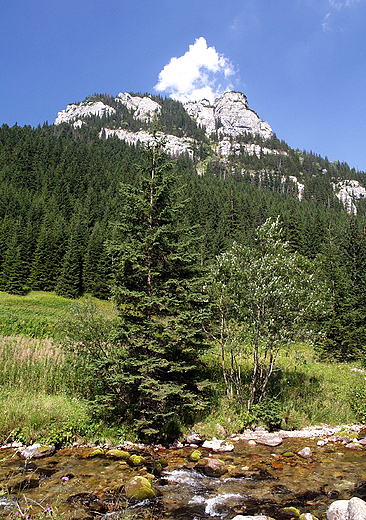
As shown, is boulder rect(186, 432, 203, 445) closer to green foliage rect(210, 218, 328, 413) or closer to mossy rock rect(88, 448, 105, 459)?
green foliage rect(210, 218, 328, 413)

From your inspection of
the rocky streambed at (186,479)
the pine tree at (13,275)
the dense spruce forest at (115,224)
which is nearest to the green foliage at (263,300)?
the dense spruce forest at (115,224)

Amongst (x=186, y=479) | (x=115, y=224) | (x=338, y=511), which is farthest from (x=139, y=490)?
(x=115, y=224)

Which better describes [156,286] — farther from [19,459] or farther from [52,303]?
[52,303]

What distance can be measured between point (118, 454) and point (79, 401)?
99.9 inches

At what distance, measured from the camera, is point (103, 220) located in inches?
3684

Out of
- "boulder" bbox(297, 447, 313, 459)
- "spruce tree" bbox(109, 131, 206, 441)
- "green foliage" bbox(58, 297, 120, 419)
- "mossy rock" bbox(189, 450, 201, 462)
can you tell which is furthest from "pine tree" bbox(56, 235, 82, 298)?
"boulder" bbox(297, 447, 313, 459)

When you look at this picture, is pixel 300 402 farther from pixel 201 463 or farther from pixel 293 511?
pixel 293 511

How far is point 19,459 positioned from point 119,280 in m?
5.60

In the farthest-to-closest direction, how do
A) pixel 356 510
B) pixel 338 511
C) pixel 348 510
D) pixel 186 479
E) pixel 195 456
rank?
pixel 195 456, pixel 186 479, pixel 338 511, pixel 348 510, pixel 356 510

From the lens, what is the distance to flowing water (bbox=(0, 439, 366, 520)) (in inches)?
228

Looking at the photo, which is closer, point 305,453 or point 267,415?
point 305,453

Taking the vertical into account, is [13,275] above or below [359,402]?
above

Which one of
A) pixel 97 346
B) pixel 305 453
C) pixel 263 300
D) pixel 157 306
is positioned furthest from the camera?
pixel 263 300

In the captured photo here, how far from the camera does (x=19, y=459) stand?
7668 millimetres
